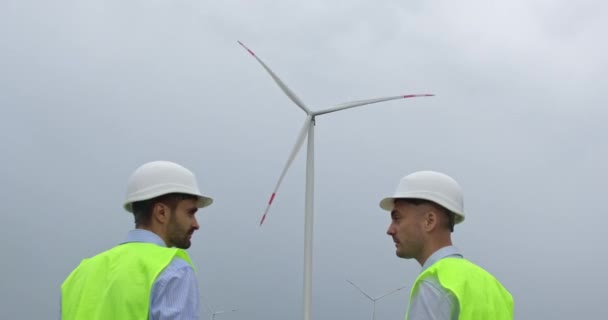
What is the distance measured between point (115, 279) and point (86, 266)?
0.77m

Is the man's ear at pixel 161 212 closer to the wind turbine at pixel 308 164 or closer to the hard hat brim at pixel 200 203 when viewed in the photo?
the hard hat brim at pixel 200 203

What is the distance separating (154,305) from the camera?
22.8 feet

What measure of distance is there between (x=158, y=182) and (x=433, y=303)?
3.29 meters

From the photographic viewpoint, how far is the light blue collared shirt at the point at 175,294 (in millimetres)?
6895

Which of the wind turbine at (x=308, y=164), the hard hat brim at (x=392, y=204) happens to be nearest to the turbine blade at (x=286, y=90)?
the wind turbine at (x=308, y=164)

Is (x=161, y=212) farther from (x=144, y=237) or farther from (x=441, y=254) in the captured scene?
(x=441, y=254)

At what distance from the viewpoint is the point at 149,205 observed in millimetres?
8227

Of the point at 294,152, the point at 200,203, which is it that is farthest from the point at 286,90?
the point at 200,203

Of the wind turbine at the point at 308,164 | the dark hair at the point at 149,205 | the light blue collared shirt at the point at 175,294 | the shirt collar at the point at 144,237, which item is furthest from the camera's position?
the wind turbine at the point at 308,164

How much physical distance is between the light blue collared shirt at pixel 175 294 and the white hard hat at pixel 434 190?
2.62 metres

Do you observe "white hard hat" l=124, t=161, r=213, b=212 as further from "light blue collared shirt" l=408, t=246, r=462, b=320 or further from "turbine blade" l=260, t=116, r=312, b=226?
"turbine blade" l=260, t=116, r=312, b=226

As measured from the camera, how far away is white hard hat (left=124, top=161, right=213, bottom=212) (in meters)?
8.24

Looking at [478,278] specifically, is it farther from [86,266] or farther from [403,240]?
[86,266]

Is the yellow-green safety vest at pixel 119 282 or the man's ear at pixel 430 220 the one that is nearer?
the yellow-green safety vest at pixel 119 282
